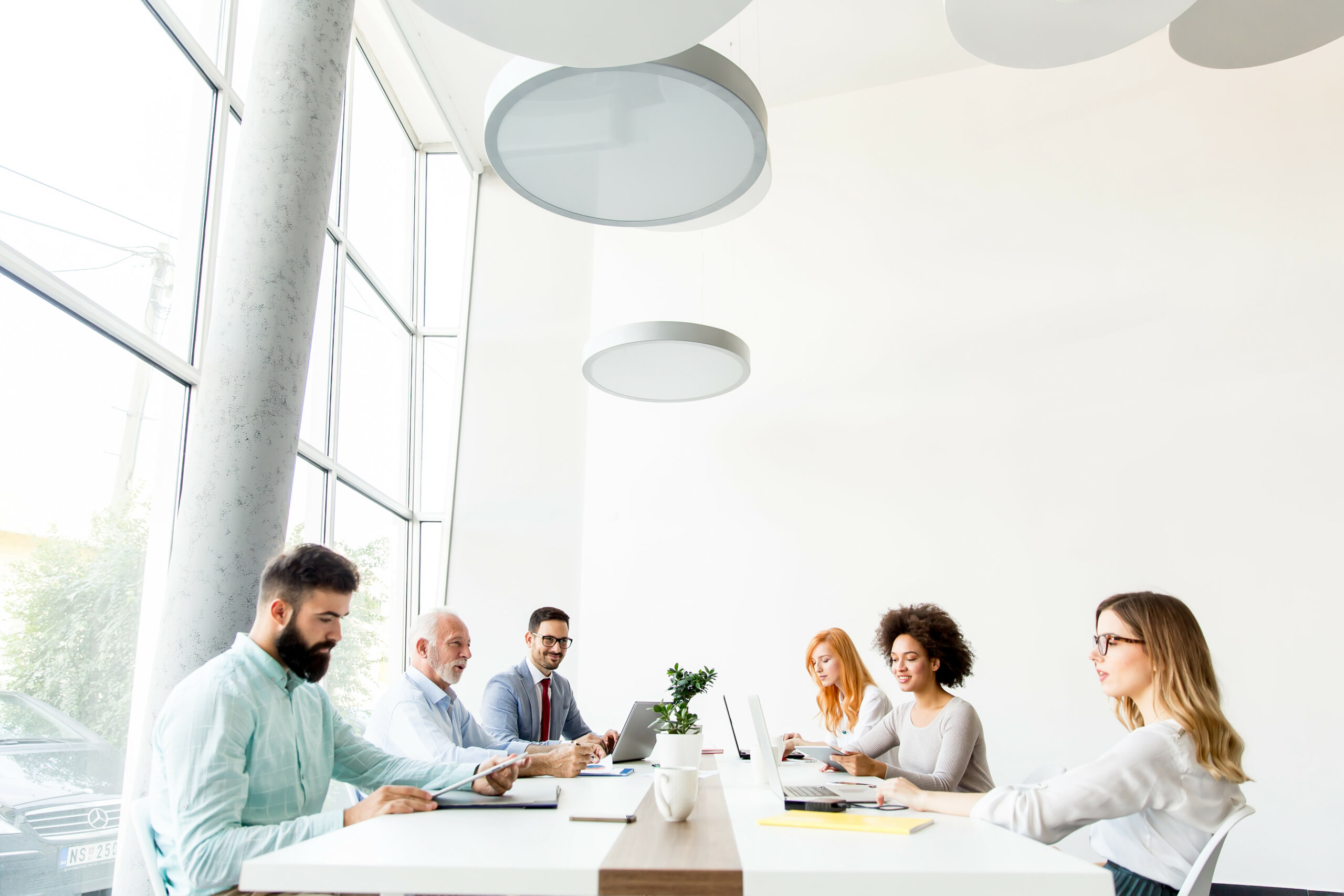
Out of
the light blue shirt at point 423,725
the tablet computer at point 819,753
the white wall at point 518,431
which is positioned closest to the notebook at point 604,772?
the light blue shirt at point 423,725

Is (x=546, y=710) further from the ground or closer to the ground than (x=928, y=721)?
closer to the ground

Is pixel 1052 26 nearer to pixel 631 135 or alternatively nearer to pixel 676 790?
pixel 631 135

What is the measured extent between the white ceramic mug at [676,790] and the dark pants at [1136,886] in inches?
39.1

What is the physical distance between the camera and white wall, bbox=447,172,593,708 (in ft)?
22.8

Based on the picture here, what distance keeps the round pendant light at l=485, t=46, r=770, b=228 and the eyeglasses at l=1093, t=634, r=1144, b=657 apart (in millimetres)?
1605

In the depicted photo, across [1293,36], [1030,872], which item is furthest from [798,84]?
[1030,872]

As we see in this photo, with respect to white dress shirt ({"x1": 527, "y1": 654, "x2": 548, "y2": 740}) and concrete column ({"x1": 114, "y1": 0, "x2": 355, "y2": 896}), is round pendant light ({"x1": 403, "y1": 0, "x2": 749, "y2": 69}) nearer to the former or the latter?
concrete column ({"x1": 114, "y1": 0, "x2": 355, "y2": 896})

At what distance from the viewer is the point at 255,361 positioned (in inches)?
129

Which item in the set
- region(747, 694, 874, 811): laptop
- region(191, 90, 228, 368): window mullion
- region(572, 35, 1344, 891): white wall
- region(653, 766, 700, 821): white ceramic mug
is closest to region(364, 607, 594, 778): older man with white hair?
region(747, 694, 874, 811): laptop

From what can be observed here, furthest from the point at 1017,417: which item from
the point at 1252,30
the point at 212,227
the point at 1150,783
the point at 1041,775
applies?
the point at 212,227

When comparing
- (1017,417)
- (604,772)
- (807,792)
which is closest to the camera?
(807,792)

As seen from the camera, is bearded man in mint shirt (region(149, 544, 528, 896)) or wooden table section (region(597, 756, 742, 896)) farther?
bearded man in mint shirt (region(149, 544, 528, 896))

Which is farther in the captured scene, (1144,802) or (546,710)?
(546,710)

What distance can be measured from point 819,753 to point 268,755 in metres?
2.55
